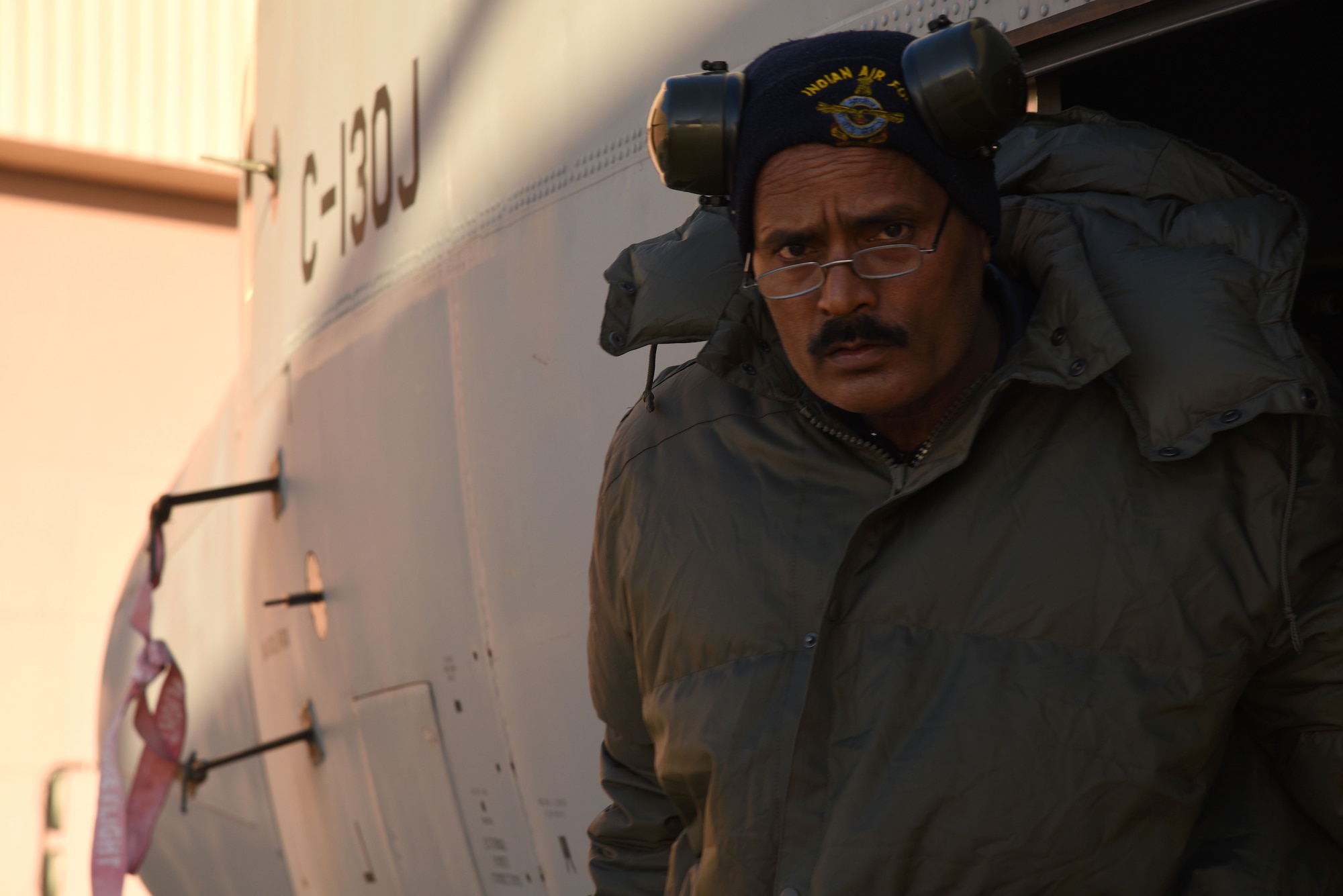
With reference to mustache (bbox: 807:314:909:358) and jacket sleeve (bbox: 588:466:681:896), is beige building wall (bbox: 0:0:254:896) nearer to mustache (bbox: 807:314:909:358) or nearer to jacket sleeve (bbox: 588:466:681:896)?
jacket sleeve (bbox: 588:466:681:896)

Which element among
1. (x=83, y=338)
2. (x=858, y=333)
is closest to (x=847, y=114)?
(x=858, y=333)

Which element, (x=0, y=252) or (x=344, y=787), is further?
(x=0, y=252)

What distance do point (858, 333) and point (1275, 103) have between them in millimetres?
1547

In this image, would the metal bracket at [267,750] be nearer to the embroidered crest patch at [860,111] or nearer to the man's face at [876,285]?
the man's face at [876,285]

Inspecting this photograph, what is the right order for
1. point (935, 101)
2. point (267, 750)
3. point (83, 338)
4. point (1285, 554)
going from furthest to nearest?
point (83, 338)
point (267, 750)
point (935, 101)
point (1285, 554)

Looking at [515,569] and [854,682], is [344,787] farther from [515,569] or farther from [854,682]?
[854,682]

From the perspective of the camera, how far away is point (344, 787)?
3955 mm

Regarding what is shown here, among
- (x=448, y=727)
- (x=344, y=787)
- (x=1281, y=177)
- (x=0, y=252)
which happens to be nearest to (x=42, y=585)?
(x=0, y=252)

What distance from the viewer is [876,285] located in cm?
155

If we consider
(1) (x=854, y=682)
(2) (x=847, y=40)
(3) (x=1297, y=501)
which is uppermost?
(2) (x=847, y=40)

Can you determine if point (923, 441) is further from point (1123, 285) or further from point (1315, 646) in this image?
point (1315, 646)

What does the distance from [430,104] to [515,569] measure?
1.27 metres

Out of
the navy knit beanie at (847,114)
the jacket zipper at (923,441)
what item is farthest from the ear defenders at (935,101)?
the jacket zipper at (923,441)

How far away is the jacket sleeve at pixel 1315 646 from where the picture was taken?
134 cm
